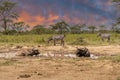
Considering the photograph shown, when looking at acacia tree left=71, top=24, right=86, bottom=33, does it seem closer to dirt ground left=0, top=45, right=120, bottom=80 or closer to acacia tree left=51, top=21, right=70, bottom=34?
acacia tree left=51, top=21, right=70, bottom=34

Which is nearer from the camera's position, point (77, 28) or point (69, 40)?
point (69, 40)

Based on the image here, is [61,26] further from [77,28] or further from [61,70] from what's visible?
[61,70]

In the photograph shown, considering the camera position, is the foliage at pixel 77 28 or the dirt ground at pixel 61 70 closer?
the dirt ground at pixel 61 70

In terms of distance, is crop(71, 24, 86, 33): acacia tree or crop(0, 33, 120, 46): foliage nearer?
crop(0, 33, 120, 46): foliage

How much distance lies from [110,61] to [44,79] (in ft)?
20.7

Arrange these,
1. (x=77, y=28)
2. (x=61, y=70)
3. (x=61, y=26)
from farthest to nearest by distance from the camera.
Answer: (x=77, y=28), (x=61, y=26), (x=61, y=70)

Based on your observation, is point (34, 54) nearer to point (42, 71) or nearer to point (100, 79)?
point (42, 71)

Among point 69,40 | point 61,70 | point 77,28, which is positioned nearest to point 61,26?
point 77,28

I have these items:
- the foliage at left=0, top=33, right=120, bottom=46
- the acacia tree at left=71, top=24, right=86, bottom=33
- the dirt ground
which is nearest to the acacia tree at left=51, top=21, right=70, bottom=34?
the acacia tree at left=71, top=24, right=86, bottom=33

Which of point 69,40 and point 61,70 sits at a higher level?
point 69,40

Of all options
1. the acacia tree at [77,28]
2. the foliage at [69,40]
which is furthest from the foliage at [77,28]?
the foliage at [69,40]

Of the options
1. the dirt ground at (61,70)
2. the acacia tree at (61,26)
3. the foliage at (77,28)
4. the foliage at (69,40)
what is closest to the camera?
the dirt ground at (61,70)

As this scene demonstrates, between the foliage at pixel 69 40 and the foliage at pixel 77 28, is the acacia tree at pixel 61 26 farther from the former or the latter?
the foliage at pixel 69 40

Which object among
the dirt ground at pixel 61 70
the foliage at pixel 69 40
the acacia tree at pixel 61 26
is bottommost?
the dirt ground at pixel 61 70
